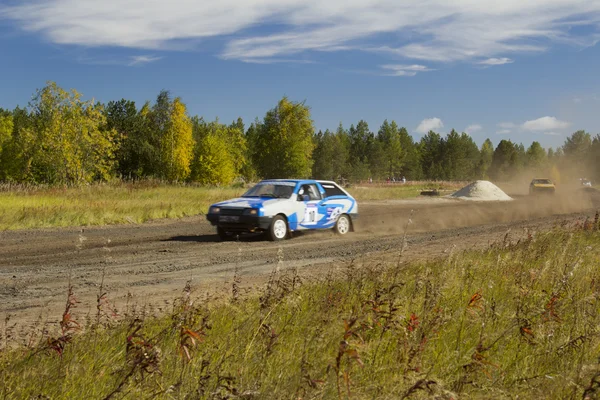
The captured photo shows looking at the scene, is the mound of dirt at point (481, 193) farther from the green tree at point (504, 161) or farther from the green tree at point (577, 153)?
the green tree at point (577, 153)

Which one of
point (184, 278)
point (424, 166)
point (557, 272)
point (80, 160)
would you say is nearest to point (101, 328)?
point (184, 278)

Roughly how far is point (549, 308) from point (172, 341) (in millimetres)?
3623

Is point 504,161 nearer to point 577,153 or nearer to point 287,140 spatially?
point 577,153

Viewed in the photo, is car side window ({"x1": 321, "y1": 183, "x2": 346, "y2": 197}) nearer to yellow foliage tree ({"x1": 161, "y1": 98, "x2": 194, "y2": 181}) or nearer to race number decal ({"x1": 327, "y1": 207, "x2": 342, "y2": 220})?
race number decal ({"x1": 327, "y1": 207, "x2": 342, "y2": 220})

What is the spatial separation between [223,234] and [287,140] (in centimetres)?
5231

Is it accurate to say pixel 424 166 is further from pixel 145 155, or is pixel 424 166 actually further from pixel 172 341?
pixel 172 341

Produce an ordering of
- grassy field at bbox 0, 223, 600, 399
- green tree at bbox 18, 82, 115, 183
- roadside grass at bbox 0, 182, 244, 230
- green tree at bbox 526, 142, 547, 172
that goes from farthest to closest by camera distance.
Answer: green tree at bbox 526, 142, 547, 172 → green tree at bbox 18, 82, 115, 183 → roadside grass at bbox 0, 182, 244, 230 → grassy field at bbox 0, 223, 600, 399

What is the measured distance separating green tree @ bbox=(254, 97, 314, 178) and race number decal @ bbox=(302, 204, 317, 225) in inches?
2011

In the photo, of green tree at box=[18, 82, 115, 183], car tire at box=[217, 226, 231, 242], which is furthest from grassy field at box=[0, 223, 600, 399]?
green tree at box=[18, 82, 115, 183]

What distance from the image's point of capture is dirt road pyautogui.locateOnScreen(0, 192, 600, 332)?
903cm

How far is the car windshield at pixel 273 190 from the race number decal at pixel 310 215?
0.70m

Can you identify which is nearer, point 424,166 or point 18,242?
point 18,242

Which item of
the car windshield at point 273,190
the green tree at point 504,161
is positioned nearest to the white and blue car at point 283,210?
the car windshield at point 273,190

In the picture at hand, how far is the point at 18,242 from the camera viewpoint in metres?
15.8
